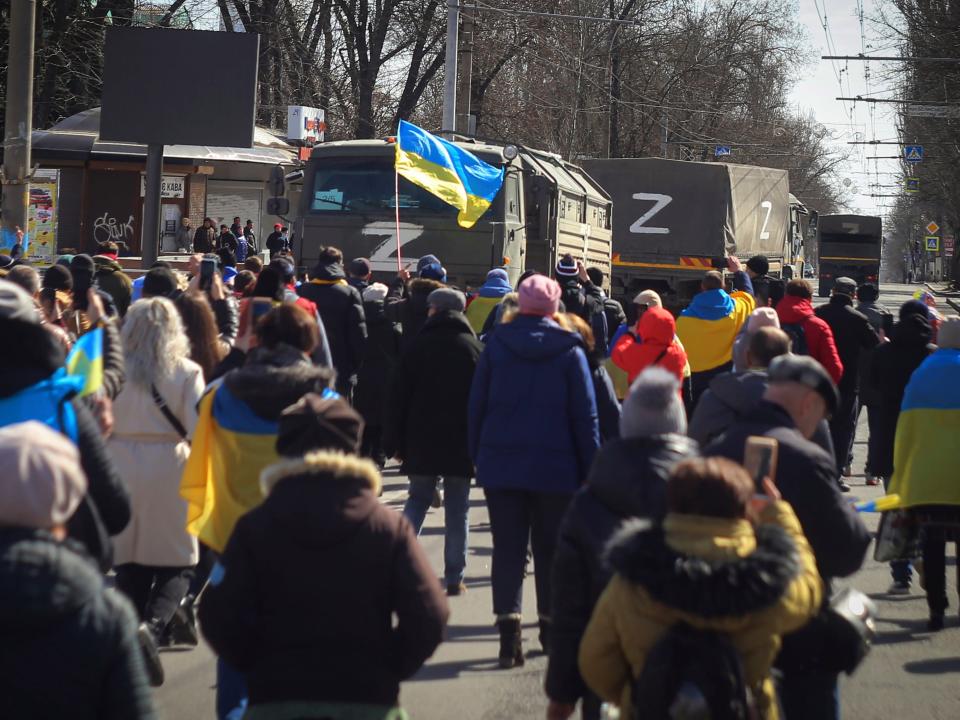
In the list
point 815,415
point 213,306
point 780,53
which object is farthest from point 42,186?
point 780,53

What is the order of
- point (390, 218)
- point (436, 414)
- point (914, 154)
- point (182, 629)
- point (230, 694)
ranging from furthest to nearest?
point (914, 154)
point (390, 218)
point (436, 414)
point (182, 629)
point (230, 694)

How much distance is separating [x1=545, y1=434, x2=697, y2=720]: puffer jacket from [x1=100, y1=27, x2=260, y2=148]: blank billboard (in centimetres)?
1318

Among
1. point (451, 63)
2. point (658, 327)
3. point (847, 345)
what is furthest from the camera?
point (451, 63)

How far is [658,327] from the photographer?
32.8 ft

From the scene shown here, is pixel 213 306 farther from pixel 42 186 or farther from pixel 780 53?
pixel 780 53

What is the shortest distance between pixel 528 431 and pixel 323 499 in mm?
2884

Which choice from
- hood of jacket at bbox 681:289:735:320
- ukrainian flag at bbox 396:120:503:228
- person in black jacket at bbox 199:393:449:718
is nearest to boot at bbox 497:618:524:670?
person in black jacket at bbox 199:393:449:718

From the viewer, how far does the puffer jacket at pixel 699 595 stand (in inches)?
132

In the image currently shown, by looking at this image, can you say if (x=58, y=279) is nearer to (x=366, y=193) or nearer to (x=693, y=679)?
(x=693, y=679)

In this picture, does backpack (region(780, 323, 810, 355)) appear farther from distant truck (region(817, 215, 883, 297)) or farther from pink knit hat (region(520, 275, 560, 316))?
distant truck (region(817, 215, 883, 297))

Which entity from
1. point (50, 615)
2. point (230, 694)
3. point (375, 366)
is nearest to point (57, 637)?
point (50, 615)

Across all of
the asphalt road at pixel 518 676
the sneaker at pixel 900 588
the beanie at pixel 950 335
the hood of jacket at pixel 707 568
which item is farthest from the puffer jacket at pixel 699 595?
the sneaker at pixel 900 588

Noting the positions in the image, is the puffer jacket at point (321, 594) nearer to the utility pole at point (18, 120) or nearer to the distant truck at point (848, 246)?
the utility pole at point (18, 120)

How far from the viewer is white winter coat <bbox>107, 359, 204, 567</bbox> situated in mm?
6121
